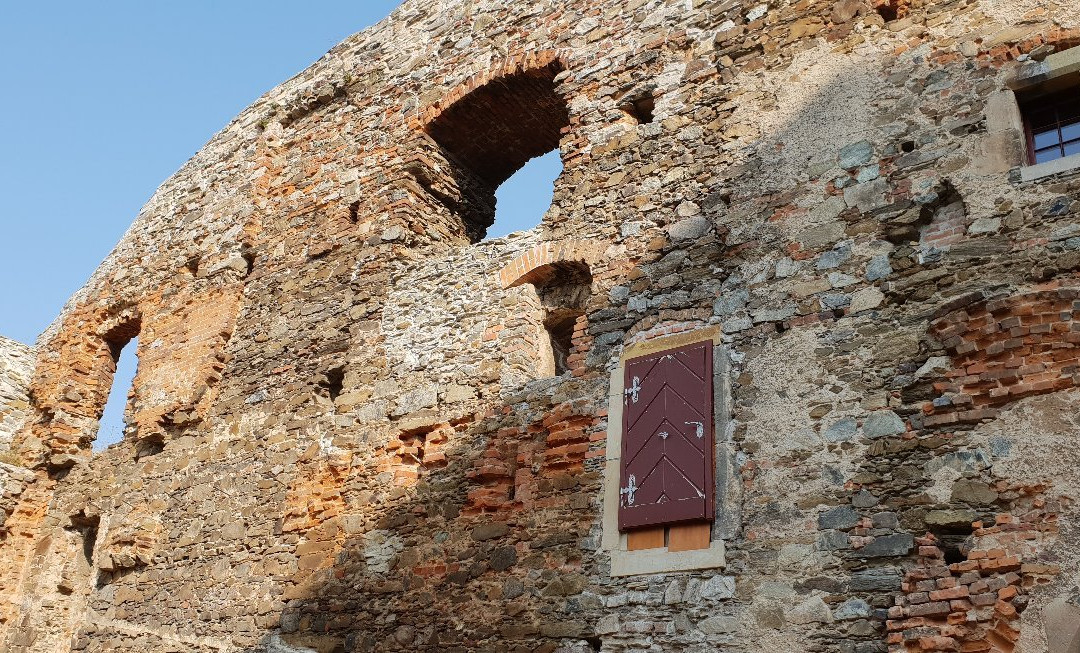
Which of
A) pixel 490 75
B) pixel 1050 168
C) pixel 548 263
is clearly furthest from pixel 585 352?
pixel 490 75

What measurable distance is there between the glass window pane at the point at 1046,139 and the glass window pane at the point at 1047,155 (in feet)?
0.12

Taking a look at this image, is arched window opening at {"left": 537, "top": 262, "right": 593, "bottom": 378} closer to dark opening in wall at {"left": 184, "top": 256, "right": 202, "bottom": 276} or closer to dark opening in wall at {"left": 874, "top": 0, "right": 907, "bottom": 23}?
dark opening in wall at {"left": 874, "top": 0, "right": 907, "bottom": 23}

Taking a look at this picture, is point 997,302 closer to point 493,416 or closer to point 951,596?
point 951,596

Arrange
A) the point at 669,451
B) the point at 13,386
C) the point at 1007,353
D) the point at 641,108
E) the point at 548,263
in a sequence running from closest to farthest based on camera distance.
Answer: the point at 1007,353, the point at 669,451, the point at 548,263, the point at 641,108, the point at 13,386

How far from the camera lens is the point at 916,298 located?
5543 mm

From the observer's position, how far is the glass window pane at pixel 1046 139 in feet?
18.7

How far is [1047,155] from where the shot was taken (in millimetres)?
5656

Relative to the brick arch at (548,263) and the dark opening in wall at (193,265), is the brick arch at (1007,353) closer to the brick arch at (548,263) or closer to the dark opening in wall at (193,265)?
the brick arch at (548,263)

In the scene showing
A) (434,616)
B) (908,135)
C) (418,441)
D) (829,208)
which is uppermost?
(908,135)

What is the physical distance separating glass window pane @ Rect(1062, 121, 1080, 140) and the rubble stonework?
342 mm

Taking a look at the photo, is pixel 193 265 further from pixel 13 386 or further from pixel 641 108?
pixel 641 108

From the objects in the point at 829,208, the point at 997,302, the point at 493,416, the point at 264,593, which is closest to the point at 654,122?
the point at 829,208

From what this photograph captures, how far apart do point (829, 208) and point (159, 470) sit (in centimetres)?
659

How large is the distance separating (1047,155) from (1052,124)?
237 millimetres
